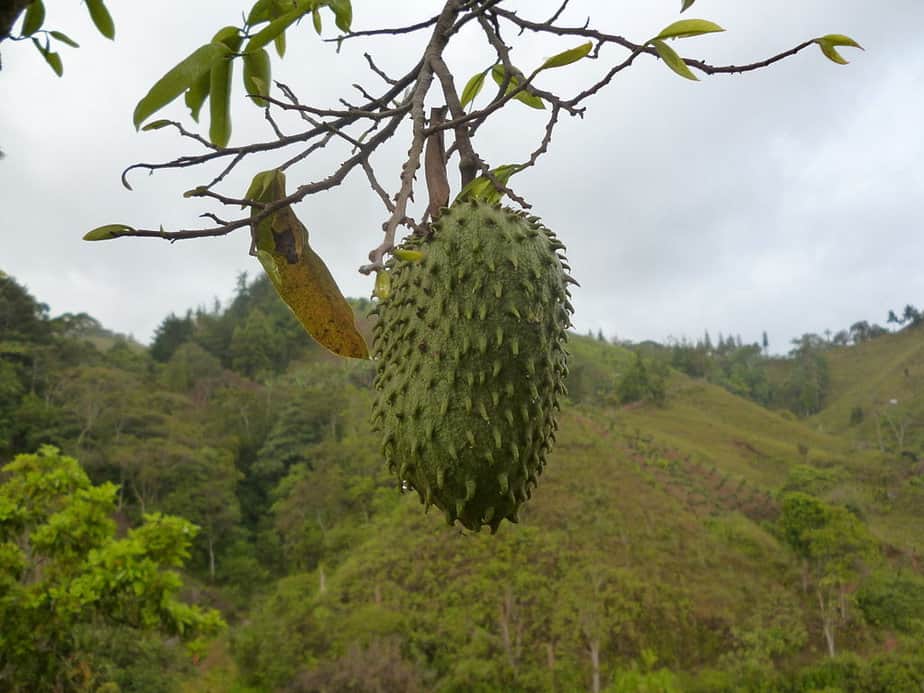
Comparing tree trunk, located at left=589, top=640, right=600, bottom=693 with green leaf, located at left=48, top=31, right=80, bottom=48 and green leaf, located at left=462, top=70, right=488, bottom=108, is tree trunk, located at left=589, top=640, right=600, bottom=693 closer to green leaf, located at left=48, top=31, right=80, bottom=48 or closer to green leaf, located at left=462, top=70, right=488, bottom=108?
green leaf, located at left=462, top=70, right=488, bottom=108

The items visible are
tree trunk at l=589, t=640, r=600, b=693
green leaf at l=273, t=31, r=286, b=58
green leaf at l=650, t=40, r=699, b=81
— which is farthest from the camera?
tree trunk at l=589, t=640, r=600, b=693

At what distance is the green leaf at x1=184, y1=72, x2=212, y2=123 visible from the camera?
113cm

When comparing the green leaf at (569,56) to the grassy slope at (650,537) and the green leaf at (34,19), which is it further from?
the grassy slope at (650,537)

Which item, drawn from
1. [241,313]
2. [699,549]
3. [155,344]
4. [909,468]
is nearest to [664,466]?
[699,549]

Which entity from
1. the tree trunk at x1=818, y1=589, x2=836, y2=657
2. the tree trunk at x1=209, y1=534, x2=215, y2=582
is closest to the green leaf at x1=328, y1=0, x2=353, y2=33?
the tree trunk at x1=818, y1=589, x2=836, y2=657

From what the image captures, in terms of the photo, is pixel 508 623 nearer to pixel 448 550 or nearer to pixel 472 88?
pixel 448 550

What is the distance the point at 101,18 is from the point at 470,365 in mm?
780

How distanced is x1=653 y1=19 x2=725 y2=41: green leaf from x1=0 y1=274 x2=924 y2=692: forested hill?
24.9 feet

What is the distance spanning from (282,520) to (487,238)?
105 feet

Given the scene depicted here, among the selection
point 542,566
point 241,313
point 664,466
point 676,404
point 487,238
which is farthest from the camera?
point 241,313

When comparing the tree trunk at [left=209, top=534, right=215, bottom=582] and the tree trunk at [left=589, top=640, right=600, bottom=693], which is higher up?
the tree trunk at [left=209, top=534, right=215, bottom=582]

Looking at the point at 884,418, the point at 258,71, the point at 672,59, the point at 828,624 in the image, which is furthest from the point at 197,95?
the point at 884,418

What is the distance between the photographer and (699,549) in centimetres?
2272

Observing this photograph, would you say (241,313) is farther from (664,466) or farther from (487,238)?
(487,238)
